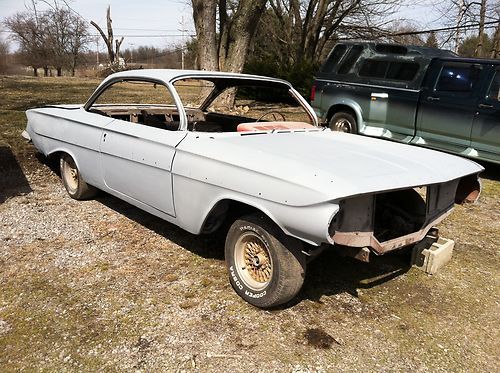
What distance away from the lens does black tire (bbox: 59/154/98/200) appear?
5031mm

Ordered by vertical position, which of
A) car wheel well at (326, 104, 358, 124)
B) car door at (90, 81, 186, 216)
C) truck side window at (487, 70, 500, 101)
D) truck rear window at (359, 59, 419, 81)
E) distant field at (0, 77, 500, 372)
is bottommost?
distant field at (0, 77, 500, 372)

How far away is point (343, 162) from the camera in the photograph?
3.05 m

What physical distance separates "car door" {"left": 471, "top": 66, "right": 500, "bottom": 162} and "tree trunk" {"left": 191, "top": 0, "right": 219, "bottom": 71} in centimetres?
690

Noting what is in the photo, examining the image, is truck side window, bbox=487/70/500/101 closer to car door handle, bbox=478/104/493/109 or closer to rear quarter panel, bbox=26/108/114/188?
car door handle, bbox=478/104/493/109

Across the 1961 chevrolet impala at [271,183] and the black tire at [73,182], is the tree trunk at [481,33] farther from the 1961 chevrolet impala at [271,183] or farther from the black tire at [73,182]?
the black tire at [73,182]

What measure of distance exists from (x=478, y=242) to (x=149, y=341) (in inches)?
140

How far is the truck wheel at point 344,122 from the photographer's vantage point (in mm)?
8570

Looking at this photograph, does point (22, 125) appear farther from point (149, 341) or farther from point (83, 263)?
point (149, 341)

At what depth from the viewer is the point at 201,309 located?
3.15 metres

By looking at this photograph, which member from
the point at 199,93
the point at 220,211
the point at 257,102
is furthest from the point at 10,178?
the point at 257,102

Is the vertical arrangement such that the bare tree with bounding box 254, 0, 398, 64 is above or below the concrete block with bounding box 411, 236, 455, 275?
above

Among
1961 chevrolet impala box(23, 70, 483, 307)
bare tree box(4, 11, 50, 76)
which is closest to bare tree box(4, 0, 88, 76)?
bare tree box(4, 11, 50, 76)

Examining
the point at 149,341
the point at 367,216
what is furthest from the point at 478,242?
the point at 149,341

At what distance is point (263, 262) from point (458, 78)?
5.72 meters
